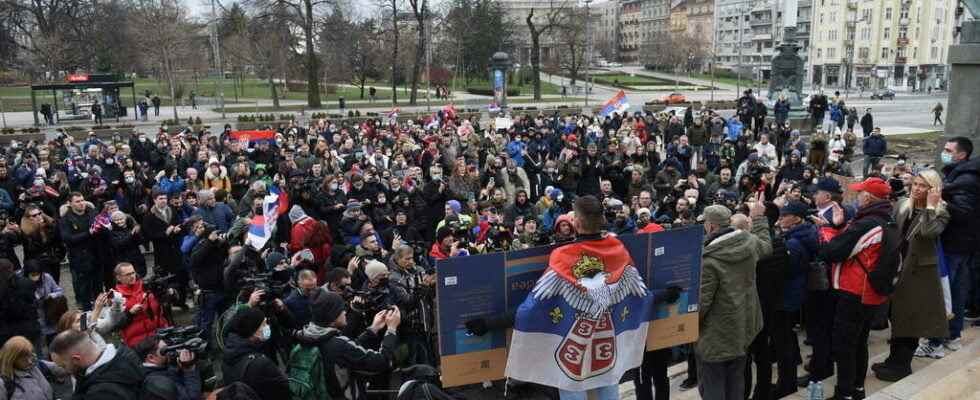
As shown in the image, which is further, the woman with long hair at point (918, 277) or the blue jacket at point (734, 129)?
the blue jacket at point (734, 129)

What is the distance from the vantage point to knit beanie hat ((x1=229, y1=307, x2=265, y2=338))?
14.7ft

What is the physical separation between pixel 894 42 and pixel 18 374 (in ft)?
339

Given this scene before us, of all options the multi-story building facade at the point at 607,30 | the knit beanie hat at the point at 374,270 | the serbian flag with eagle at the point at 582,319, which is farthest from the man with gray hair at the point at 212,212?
the multi-story building facade at the point at 607,30

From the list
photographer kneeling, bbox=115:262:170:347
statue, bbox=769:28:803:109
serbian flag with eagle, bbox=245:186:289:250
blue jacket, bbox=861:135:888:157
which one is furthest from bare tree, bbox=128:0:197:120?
→ photographer kneeling, bbox=115:262:170:347

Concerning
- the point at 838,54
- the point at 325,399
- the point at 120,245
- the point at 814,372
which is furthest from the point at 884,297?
the point at 838,54

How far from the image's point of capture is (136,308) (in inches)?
245

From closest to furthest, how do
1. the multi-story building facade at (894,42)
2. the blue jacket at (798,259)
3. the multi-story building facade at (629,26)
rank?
the blue jacket at (798,259), the multi-story building facade at (894,42), the multi-story building facade at (629,26)

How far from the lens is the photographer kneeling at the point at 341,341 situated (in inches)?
186

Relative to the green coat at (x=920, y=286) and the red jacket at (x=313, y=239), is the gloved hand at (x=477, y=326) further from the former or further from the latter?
the red jacket at (x=313, y=239)

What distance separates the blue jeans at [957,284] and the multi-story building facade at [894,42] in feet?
294

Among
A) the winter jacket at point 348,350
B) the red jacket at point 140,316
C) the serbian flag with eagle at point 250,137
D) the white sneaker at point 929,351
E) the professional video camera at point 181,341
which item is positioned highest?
the serbian flag with eagle at point 250,137

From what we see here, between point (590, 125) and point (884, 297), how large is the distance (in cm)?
1821

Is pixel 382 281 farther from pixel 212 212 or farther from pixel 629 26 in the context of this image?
pixel 629 26

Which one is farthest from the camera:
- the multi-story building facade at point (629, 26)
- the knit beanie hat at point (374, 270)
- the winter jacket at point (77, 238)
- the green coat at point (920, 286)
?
the multi-story building facade at point (629, 26)
